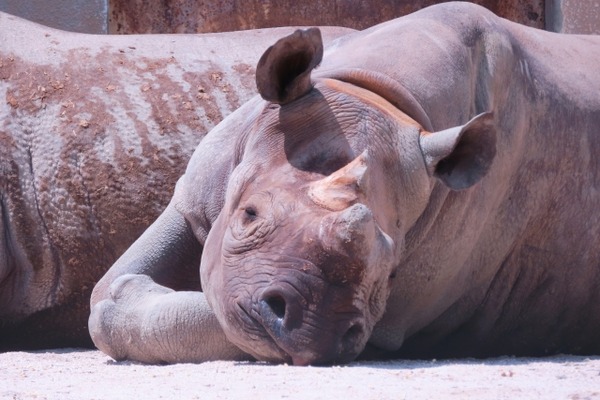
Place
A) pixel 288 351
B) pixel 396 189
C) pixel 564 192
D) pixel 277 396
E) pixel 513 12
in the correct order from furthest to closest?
pixel 513 12 → pixel 564 192 → pixel 396 189 → pixel 288 351 → pixel 277 396

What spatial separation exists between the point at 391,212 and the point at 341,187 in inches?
14.8

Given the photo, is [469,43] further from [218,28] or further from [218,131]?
[218,28]

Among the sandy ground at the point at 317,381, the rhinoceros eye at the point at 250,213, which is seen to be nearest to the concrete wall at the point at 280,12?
the sandy ground at the point at 317,381

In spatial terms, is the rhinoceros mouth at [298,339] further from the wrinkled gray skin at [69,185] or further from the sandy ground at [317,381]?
the wrinkled gray skin at [69,185]

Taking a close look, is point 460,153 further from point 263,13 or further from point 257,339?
point 263,13

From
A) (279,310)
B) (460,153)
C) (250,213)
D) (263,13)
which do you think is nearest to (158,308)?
(250,213)

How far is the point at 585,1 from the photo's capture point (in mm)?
8734

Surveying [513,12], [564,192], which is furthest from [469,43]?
[513,12]

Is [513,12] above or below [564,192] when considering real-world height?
above

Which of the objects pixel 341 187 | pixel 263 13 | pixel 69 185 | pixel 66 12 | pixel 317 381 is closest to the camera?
pixel 317 381

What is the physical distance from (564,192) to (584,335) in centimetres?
64

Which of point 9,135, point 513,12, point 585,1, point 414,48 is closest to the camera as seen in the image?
point 414,48

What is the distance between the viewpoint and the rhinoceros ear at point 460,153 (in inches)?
189

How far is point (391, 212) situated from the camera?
479 cm
